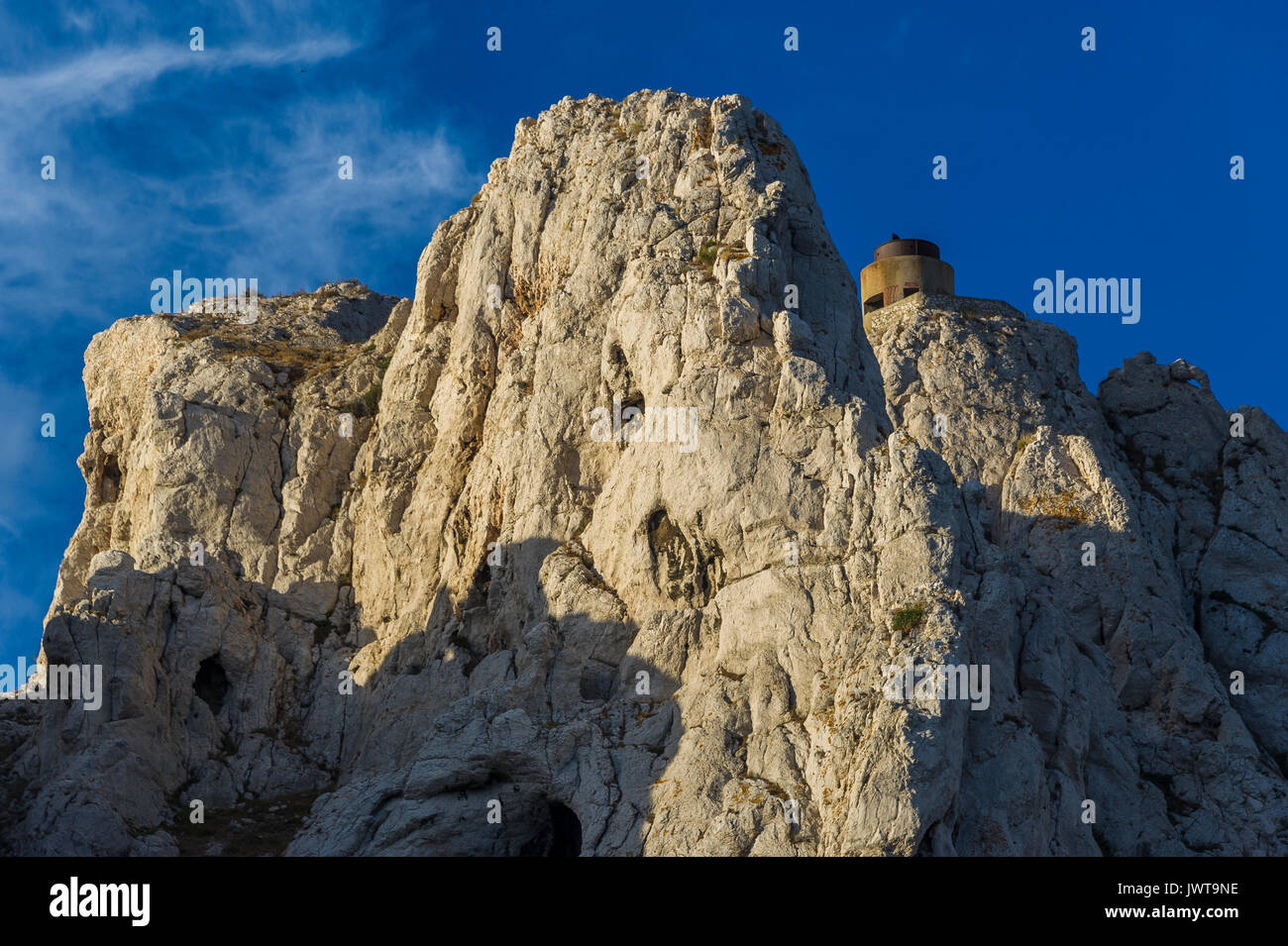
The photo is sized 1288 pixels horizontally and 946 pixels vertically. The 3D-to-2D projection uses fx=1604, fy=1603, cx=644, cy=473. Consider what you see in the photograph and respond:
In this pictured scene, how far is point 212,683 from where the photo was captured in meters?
61.8

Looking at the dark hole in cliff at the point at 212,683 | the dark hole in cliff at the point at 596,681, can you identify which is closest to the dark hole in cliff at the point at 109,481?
the dark hole in cliff at the point at 212,683

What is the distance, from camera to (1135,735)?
6191 cm

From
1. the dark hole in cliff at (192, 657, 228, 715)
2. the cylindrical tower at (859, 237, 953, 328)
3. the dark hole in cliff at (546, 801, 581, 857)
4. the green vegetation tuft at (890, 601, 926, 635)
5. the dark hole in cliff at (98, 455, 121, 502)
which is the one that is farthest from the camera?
the cylindrical tower at (859, 237, 953, 328)

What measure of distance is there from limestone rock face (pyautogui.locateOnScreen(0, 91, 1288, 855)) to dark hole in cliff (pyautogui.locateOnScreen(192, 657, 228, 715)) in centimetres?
12

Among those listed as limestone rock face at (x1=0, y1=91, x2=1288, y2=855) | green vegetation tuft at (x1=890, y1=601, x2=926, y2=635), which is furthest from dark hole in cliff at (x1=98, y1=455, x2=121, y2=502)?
green vegetation tuft at (x1=890, y1=601, x2=926, y2=635)

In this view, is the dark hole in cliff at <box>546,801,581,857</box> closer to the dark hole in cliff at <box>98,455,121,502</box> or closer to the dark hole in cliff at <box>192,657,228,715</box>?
the dark hole in cliff at <box>192,657,228,715</box>

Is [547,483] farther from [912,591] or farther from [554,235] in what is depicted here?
[912,591]

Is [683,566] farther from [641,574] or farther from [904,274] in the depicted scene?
[904,274]

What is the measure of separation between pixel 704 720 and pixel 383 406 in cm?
2788

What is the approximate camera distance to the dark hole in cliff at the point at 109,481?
7556 centimetres

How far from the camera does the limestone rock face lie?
160ft

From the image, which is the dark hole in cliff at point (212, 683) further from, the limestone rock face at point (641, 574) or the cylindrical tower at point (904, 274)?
the cylindrical tower at point (904, 274)
